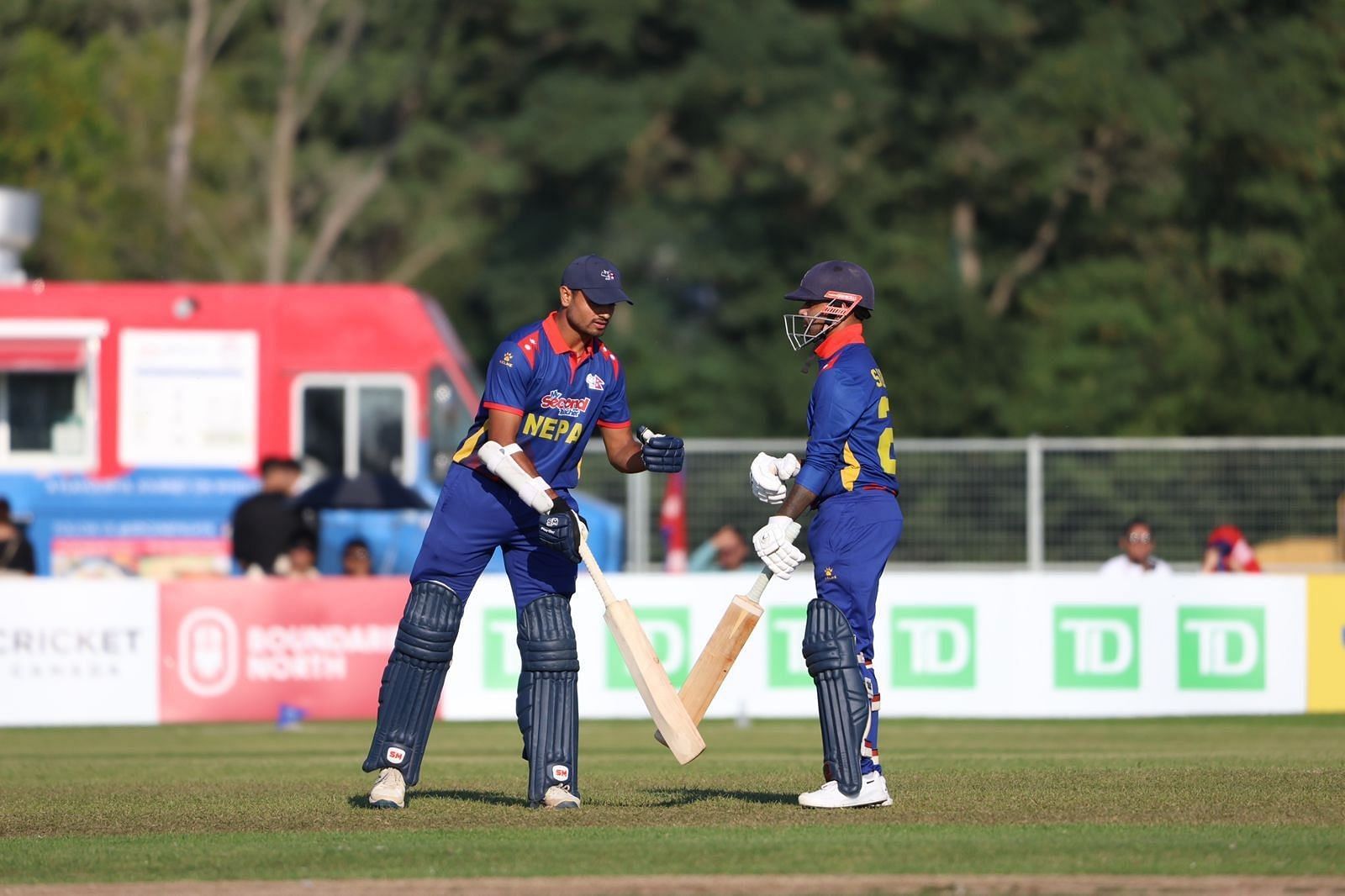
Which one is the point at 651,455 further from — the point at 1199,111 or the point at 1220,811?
the point at 1199,111

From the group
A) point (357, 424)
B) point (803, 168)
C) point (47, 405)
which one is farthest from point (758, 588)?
point (803, 168)

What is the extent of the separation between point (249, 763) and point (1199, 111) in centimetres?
2685

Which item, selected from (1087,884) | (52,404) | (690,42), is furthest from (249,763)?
(690,42)

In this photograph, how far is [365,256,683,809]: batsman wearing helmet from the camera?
29.1 feet

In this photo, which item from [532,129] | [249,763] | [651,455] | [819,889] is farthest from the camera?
[532,129]

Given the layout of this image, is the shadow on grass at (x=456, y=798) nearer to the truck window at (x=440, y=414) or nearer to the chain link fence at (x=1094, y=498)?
the chain link fence at (x=1094, y=498)

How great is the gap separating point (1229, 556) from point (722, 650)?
1127cm

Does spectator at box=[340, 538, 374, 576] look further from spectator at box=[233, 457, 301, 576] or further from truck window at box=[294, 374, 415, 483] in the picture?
truck window at box=[294, 374, 415, 483]

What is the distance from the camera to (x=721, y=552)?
798 inches

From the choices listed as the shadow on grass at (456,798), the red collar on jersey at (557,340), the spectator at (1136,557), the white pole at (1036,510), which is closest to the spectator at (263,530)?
the spectator at (1136,557)

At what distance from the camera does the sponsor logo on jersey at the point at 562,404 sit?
8.91 m

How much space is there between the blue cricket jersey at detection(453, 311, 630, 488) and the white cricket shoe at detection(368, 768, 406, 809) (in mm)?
1290

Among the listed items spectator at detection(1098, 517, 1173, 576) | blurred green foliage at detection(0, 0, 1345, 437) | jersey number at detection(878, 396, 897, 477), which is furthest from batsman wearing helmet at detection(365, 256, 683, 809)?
blurred green foliage at detection(0, 0, 1345, 437)

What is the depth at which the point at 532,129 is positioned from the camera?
1534 inches
